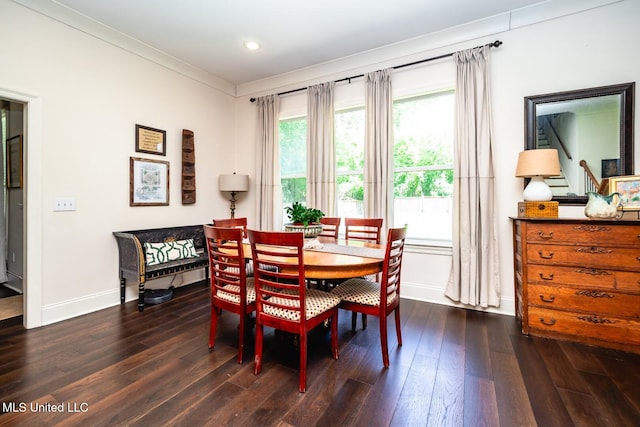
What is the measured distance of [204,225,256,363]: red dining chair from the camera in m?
1.97

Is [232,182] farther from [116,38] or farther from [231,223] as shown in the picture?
[116,38]

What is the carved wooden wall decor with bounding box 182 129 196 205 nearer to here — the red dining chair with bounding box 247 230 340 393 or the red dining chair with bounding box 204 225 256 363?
the red dining chair with bounding box 204 225 256 363

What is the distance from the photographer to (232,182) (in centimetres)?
426

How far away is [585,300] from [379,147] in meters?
2.36

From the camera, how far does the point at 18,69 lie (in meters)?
2.50

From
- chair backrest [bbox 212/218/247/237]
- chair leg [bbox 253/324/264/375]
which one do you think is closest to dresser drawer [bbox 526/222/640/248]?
chair leg [bbox 253/324/264/375]

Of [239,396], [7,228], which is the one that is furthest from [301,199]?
[7,228]

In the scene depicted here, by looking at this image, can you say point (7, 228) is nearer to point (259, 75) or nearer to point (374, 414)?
point (259, 75)

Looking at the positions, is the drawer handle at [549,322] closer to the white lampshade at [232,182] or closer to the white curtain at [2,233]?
the white lampshade at [232,182]

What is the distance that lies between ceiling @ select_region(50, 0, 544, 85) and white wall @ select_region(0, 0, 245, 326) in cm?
37

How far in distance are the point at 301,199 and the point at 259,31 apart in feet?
7.03

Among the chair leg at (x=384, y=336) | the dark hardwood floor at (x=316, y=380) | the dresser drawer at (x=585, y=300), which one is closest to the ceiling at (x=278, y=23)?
the dresser drawer at (x=585, y=300)

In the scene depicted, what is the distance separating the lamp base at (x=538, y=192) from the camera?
8.32ft

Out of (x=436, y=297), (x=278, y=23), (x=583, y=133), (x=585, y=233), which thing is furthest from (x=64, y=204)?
(x=583, y=133)
